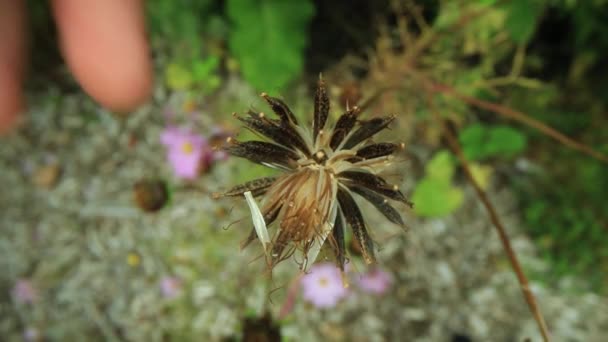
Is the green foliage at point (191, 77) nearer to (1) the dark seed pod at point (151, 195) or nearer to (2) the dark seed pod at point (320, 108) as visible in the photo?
(1) the dark seed pod at point (151, 195)

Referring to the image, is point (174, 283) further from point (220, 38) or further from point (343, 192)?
point (343, 192)

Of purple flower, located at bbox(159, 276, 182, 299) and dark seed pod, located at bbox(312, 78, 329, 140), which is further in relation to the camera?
purple flower, located at bbox(159, 276, 182, 299)

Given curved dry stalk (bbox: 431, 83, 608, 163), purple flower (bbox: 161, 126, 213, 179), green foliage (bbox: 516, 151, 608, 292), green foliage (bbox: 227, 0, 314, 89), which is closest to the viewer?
curved dry stalk (bbox: 431, 83, 608, 163)

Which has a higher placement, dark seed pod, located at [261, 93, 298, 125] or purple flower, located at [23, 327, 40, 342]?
dark seed pod, located at [261, 93, 298, 125]

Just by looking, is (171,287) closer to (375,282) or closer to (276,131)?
(375,282)

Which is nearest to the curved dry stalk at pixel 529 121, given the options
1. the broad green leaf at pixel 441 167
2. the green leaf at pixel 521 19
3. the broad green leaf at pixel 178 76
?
the green leaf at pixel 521 19

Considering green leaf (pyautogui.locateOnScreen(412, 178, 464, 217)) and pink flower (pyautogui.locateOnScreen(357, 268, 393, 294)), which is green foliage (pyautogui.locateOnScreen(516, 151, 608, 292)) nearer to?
green leaf (pyautogui.locateOnScreen(412, 178, 464, 217))

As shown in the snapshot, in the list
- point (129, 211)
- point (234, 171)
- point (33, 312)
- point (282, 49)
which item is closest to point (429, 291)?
point (234, 171)

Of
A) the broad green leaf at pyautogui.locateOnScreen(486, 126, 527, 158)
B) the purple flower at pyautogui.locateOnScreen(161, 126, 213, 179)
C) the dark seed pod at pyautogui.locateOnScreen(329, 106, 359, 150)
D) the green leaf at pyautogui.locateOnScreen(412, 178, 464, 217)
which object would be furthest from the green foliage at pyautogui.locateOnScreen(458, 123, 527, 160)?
the dark seed pod at pyautogui.locateOnScreen(329, 106, 359, 150)
